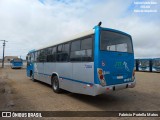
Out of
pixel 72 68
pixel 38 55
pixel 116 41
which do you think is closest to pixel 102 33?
pixel 116 41

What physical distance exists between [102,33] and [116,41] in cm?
94

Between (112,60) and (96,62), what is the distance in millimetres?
825

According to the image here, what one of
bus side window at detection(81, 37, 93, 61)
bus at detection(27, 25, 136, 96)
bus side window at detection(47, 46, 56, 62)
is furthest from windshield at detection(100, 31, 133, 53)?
bus side window at detection(47, 46, 56, 62)

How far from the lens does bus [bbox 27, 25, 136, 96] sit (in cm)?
657

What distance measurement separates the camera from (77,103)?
759 cm

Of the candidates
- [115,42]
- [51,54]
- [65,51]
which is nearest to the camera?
[115,42]

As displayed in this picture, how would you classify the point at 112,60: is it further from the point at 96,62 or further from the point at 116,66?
the point at 96,62

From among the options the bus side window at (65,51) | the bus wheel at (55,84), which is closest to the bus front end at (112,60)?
the bus side window at (65,51)

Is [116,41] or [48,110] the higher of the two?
[116,41]

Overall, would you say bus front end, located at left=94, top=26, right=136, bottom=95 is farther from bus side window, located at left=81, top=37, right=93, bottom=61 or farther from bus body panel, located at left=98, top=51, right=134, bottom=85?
bus side window, located at left=81, top=37, right=93, bottom=61

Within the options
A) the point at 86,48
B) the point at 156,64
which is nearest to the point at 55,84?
the point at 86,48

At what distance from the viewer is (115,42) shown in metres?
7.37

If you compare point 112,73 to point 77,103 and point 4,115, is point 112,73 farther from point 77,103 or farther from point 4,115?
point 4,115

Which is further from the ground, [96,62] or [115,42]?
[115,42]
